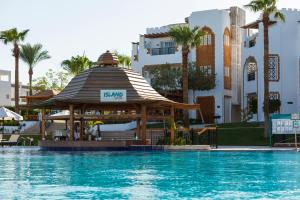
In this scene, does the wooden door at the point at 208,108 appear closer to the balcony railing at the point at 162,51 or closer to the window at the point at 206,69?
the window at the point at 206,69

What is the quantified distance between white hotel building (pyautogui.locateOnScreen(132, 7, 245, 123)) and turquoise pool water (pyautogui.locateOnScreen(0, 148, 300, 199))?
34865mm

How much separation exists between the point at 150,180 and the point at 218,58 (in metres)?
42.6

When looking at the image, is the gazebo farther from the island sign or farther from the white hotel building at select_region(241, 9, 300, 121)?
the white hotel building at select_region(241, 9, 300, 121)

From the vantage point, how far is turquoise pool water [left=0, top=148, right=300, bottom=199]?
544 inches

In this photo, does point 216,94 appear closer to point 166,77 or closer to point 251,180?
point 166,77

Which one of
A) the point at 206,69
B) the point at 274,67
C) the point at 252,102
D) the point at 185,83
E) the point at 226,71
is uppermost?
the point at 206,69

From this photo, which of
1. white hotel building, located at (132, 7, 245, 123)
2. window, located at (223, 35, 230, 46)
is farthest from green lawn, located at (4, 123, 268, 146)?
window, located at (223, 35, 230, 46)

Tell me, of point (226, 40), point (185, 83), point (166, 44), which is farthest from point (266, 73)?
point (166, 44)

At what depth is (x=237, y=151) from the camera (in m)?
32.9

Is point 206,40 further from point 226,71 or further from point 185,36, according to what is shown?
point 185,36

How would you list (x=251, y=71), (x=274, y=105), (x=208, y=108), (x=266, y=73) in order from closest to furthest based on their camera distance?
1. (x=266, y=73)
2. (x=274, y=105)
3. (x=251, y=71)
4. (x=208, y=108)

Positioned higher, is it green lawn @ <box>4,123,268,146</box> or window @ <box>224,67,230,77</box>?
window @ <box>224,67,230,77</box>

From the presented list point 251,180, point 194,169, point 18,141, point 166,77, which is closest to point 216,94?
point 166,77

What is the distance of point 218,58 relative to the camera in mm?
58438
